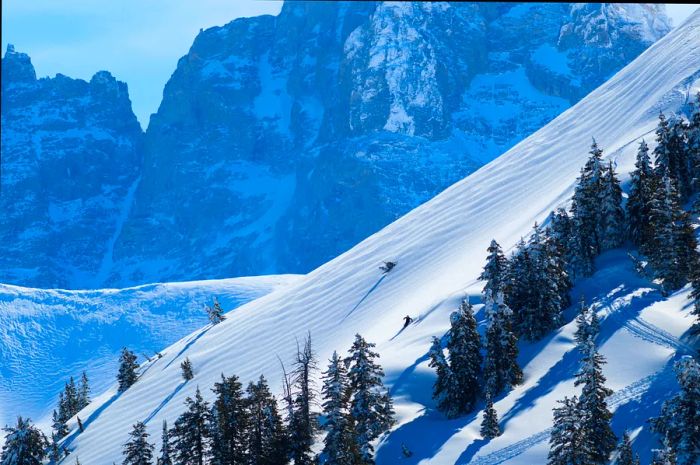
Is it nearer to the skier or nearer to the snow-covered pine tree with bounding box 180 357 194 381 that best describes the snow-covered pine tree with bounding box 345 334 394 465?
the snow-covered pine tree with bounding box 180 357 194 381

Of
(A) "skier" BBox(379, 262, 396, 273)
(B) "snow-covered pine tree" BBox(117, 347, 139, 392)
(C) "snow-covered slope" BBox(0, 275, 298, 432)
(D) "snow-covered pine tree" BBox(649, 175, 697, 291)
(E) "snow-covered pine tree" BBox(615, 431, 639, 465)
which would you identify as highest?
(C) "snow-covered slope" BBox(0, 275, 298, 432)

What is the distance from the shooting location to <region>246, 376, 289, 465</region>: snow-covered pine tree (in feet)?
137

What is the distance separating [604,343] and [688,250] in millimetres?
6515

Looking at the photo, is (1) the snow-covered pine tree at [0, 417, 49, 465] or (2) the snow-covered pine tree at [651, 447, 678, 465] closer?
(2) the snow-covered pine tree at [651, 447, 678, 465]

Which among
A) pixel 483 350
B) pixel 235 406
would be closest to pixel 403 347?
pixel 483 350

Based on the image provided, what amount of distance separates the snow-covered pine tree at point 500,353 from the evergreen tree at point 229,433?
486 inches

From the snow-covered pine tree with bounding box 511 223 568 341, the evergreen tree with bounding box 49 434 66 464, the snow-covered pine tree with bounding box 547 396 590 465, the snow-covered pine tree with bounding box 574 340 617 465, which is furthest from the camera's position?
the evergreen tree with bounding box 49 434 66 464

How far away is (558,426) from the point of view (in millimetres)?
32594

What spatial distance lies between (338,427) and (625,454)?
1320 centimetres

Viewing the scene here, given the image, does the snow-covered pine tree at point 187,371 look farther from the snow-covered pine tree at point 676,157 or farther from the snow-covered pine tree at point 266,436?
the snow-covered pine tree at point 676,157

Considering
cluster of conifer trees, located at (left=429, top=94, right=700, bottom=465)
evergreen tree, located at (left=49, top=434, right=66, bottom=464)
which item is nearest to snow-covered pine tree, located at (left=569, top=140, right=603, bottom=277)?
cluster of conifer trees, located at (left=429, top=94, right=700, bottom=465)

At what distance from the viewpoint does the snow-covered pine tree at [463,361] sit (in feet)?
138

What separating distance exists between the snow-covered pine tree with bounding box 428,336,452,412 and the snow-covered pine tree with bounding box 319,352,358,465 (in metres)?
4.54

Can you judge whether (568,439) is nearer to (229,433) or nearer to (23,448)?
(229,433)
